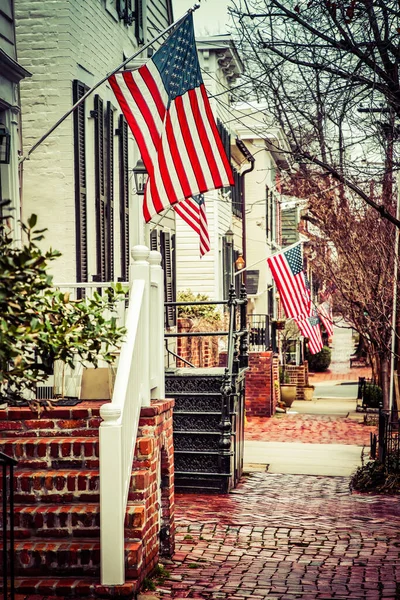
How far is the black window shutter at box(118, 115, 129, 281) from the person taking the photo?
14492 millimetres

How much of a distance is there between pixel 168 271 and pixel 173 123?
974 cm

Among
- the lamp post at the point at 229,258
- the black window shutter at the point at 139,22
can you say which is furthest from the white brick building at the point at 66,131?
the lamp post at the point at 229,258

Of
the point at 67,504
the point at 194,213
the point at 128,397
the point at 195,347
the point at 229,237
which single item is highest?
the point at 229,237

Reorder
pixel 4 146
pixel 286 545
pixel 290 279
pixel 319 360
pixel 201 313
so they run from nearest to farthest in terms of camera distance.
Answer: pixel 286 545
pixel 4 146
pixel 290 279
pixel 201 313
pixel 319 360

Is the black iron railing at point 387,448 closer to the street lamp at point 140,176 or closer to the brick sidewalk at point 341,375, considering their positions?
the street lamp at point 140,176

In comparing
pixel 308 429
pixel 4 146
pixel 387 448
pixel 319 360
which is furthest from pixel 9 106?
pixel 319 360

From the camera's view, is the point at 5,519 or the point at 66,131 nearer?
the point at 5,519

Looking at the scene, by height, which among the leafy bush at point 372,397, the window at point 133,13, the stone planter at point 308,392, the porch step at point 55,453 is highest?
the window at point 133,13

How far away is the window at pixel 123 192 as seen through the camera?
1448 cm

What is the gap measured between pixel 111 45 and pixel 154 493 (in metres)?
8.46

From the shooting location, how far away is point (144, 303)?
7.27 metres

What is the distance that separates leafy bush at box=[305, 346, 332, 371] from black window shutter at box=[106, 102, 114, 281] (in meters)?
30.2

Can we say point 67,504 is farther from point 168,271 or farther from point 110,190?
point 168,271

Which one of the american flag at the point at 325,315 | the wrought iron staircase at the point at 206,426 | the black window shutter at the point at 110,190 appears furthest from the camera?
the american flag at the point at 325,315
